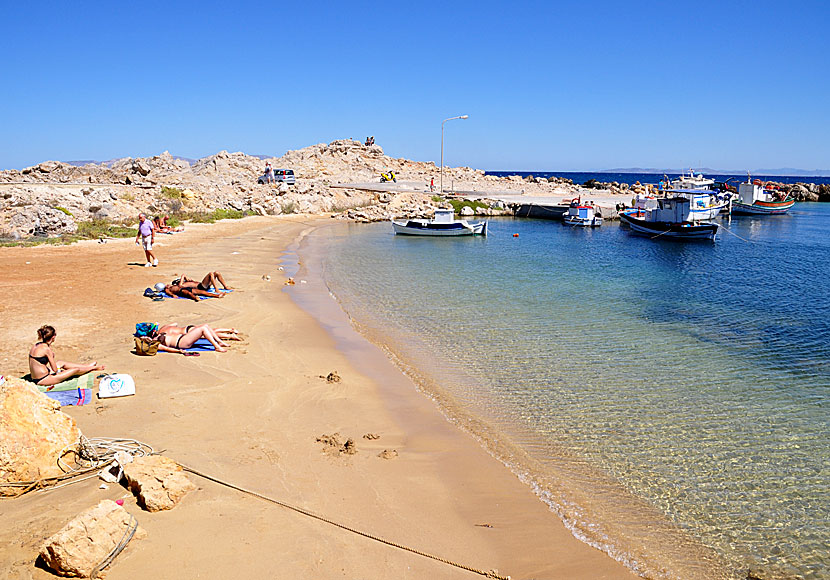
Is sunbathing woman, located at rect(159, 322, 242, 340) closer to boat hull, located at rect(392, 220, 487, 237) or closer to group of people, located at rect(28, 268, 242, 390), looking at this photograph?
group of people, located at rect(28, 268, 242, 390)

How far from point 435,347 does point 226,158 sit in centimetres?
5678

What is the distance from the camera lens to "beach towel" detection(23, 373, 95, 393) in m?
8.26

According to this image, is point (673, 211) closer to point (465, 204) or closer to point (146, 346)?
point (465, 204)

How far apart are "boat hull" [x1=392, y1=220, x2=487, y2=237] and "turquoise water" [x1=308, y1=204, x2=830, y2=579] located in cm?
1257

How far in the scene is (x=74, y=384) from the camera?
27.9 feet

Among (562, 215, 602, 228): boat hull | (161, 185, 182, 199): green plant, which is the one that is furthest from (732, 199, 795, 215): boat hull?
(161, 185, 182, 199): green plant

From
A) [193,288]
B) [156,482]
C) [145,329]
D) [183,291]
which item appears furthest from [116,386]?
[193,288]

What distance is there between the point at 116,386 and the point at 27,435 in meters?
2.41

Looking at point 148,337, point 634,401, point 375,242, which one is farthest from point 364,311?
point 375,242

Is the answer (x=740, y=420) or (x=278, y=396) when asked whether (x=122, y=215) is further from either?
(x=740, y=420)

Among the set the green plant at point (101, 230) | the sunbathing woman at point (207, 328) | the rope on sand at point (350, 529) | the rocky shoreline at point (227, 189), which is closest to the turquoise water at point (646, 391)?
the rope on sand at point (350, 529)

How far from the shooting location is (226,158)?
63.1 meters

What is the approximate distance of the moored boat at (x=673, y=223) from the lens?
3753 centimetres

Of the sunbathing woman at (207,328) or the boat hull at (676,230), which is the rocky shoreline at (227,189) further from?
the sunbathing woman at (207,328)
